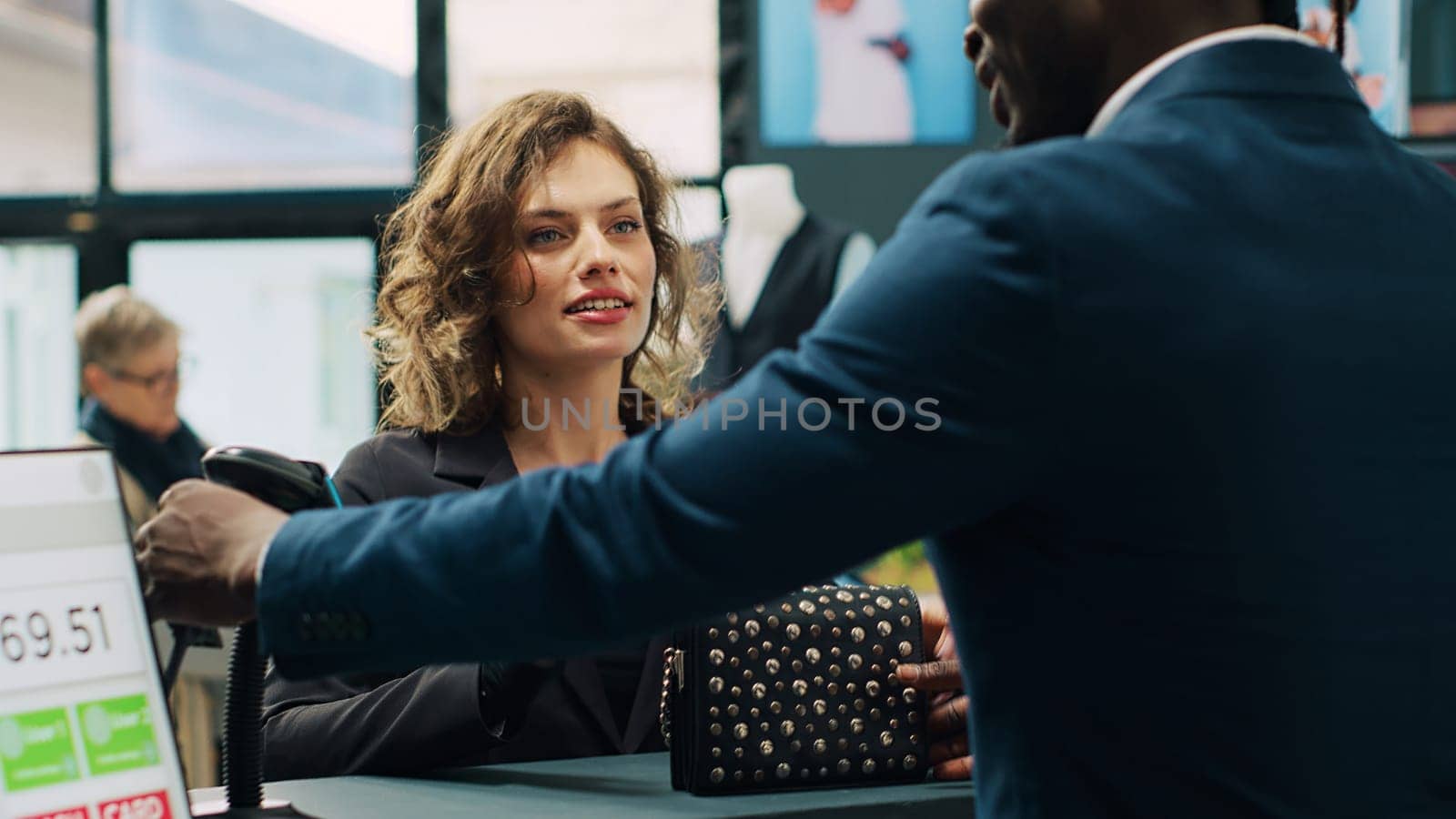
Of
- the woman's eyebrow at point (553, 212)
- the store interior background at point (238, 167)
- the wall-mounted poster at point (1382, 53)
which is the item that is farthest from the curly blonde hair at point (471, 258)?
the wall-mounted poster at point (1382, 53)

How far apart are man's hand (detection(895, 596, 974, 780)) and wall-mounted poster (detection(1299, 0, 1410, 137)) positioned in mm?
→ 3995

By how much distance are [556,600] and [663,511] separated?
0.28 ft

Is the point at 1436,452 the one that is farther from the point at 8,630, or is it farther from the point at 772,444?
the point at 8,630

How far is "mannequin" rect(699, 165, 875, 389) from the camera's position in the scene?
4.66 m

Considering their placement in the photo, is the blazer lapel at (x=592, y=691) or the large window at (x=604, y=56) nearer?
the blazer lapel at (x=592, y=691)

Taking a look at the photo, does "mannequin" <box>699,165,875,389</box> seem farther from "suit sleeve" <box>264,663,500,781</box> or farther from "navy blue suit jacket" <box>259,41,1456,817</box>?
"navy blue suit jacket" <box>259,41,1456,817</box>

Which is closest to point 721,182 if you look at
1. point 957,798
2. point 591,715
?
point 591,715

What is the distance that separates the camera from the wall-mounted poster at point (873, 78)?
198 inches

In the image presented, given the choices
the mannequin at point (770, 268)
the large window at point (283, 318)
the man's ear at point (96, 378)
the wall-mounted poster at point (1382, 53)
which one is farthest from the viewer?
the large window at point (283, 318)

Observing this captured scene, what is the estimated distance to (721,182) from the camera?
16.7ft

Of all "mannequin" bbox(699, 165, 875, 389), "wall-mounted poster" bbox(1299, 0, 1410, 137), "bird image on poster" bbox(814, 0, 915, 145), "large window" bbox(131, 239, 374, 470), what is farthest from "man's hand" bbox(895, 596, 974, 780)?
"large window" bbox(131, 239, 374, 470)

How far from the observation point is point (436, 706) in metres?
1.46

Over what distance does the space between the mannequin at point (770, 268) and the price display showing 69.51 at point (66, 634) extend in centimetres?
363

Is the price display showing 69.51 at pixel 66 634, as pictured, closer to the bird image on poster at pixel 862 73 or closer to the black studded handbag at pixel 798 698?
the black studded handbag at pixel 798 698
